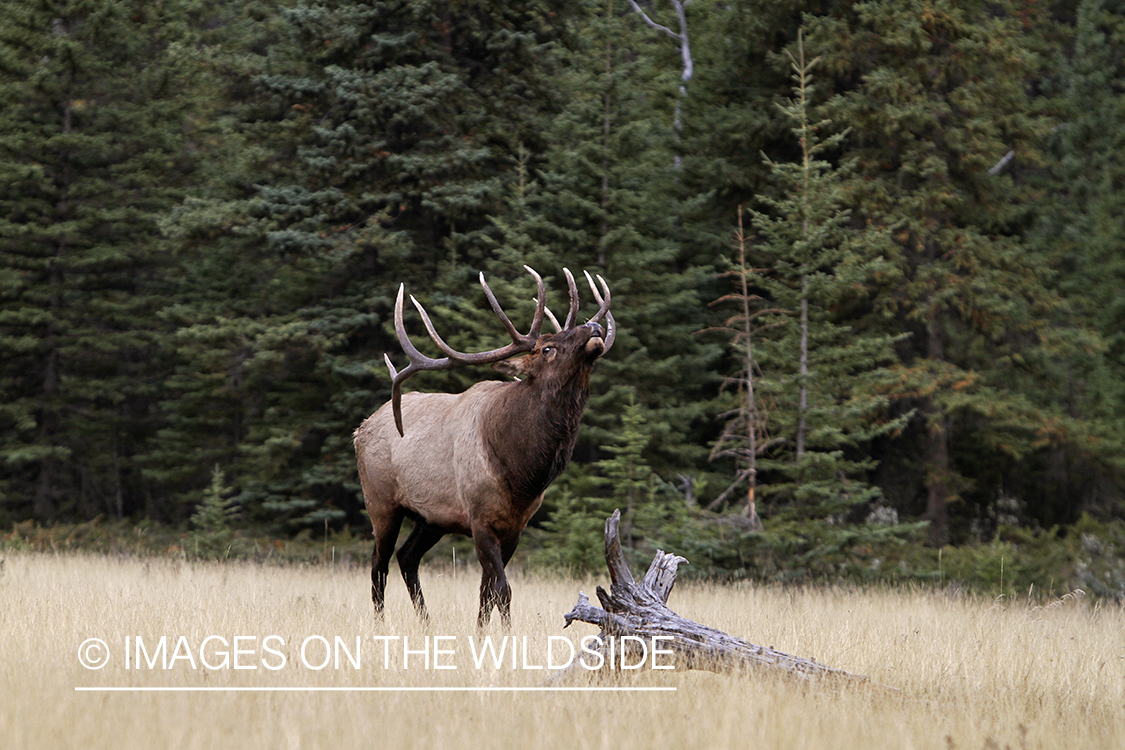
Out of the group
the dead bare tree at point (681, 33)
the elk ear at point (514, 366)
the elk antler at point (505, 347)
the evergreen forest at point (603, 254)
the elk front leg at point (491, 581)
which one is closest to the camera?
the elk front leg at point (491, 581)

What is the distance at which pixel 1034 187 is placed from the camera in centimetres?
1880

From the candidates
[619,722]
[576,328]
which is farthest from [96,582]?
[619,722]

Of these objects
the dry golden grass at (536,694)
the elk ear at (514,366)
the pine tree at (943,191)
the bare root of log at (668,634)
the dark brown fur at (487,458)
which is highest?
the pine tree at (943,191)

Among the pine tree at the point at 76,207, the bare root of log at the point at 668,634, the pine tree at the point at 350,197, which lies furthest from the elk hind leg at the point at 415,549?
the pine tree at the point at 76,207

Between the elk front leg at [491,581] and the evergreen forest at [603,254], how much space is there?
5064 mm

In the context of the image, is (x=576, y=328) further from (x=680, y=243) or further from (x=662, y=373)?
(x=680, y=243)

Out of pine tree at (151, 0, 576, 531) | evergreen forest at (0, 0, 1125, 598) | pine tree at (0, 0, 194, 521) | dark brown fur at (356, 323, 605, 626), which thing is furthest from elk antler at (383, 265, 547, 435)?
pine tree at (0, 0, 194, 521)

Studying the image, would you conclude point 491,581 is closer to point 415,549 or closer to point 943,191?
point 415,549

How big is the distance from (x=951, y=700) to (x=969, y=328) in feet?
41.1

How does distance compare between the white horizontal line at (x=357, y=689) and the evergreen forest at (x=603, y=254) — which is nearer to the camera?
the white horizontal line at (x=357, y=689)

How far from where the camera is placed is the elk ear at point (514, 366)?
701 cm

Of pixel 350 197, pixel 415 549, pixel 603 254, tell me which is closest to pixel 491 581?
pixel 415 549

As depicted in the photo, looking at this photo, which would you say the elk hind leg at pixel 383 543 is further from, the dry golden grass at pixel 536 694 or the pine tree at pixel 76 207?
the pine tree at pixel 76 207

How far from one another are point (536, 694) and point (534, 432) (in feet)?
7.07
